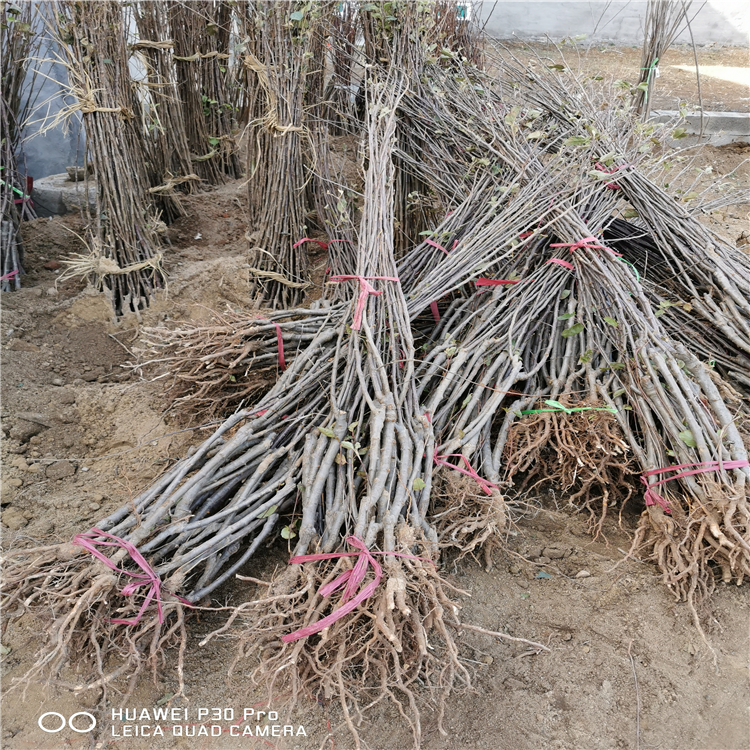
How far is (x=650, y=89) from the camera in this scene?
4480 millimetres

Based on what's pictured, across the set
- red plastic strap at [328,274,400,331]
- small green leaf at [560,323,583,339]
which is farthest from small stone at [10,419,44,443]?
small green leaf at [560,323,583,339]

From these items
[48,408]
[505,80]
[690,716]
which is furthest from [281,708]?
[505,80]

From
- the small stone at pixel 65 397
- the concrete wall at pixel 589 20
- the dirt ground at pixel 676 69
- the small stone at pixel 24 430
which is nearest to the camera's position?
the small stone at pixel 24 430

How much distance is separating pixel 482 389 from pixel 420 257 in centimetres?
86

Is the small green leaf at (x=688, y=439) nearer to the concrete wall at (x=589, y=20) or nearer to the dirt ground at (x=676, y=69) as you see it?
the dirt ground at (x=676, y=69)

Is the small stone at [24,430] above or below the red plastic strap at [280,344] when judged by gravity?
below

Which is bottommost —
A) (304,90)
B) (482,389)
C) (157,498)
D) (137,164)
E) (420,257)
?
(157,498)

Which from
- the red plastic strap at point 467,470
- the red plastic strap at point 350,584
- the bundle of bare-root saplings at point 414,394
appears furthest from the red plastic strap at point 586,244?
the red plastic strap at point 350,584

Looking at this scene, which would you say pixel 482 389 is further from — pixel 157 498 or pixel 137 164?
pixel 137 164

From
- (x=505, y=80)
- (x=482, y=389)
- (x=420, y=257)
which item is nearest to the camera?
(x=482, y=389)

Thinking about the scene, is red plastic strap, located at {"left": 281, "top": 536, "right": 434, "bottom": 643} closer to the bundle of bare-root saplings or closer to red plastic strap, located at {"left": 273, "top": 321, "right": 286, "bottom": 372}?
the bundle of bare-root saplings

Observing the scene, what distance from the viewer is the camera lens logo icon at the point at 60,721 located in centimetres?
152

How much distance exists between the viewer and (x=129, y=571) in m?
1.53

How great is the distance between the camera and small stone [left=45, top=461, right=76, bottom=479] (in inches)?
91.7
